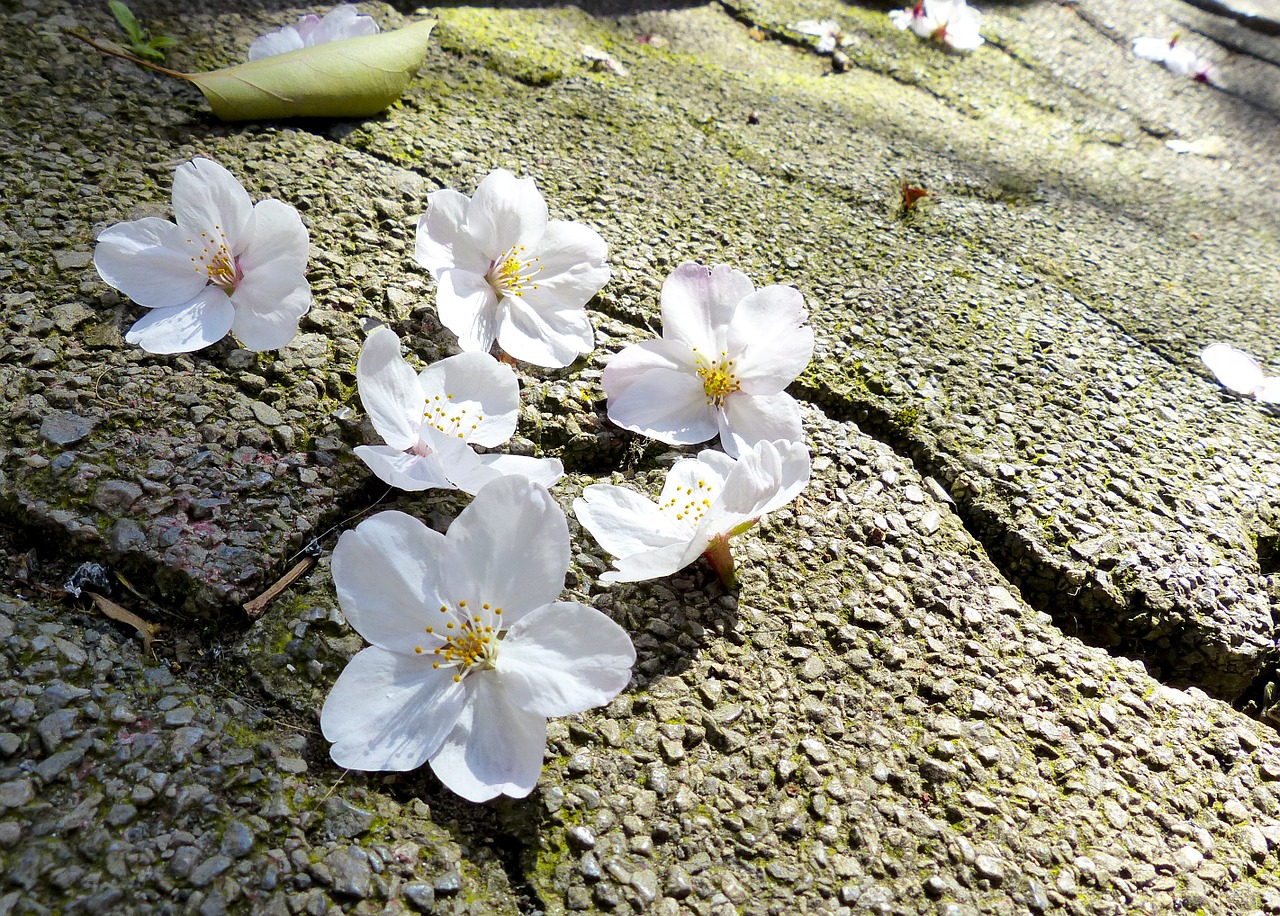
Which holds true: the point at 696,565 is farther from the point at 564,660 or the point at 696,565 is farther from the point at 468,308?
the point at 468,308

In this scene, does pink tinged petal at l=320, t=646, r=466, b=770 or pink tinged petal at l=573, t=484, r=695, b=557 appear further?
pink tinged petal at l=573, t=484, r=695, b=557

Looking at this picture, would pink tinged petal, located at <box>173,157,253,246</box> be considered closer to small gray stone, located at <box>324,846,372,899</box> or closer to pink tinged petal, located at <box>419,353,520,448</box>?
pink tinged petal, located at <box>419,353,520,448</box>

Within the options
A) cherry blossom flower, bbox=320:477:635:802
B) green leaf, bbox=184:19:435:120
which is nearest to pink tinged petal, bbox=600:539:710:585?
cherry blossom flower, bbox=320:477:635:802

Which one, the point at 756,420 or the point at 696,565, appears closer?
the point at 696,565

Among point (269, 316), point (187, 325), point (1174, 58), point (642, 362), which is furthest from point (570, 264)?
point (1174, 58)

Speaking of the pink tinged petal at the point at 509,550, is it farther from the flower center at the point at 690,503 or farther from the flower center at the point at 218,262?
the flower center at the point at 218,262
